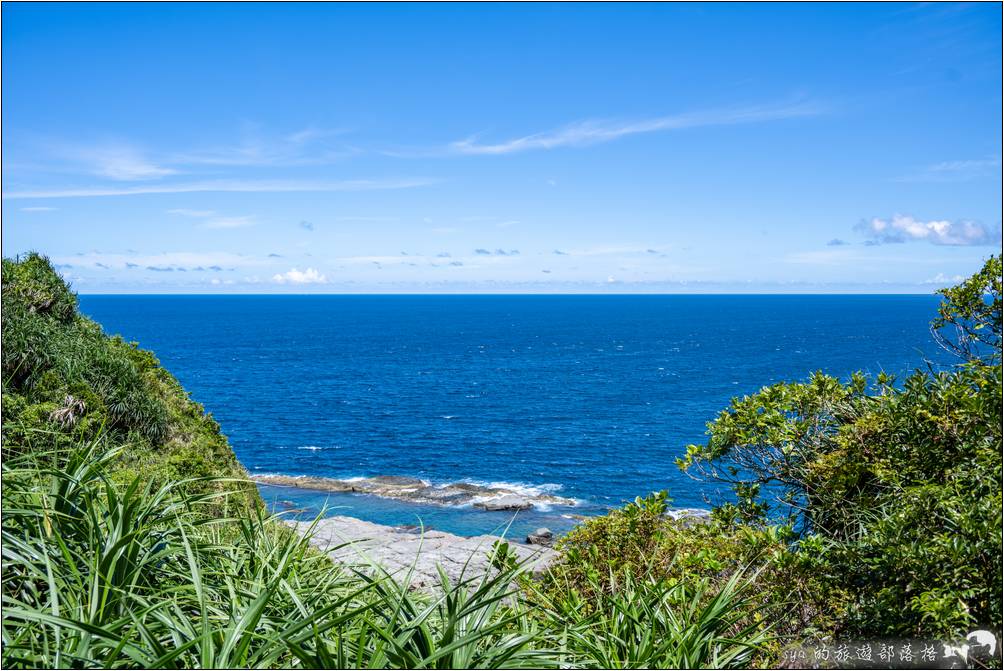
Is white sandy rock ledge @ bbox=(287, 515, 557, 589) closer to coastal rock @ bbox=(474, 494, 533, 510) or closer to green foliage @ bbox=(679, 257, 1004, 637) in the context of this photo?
coastal rock @ bbox=(474, 494, 533, 510)

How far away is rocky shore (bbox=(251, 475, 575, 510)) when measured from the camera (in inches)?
1373

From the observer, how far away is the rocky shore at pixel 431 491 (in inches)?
1373

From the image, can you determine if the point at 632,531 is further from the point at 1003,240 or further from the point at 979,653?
the point at 1003,240

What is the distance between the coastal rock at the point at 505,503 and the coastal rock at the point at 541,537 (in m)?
3.77

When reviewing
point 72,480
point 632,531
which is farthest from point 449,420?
Result: point 72,480

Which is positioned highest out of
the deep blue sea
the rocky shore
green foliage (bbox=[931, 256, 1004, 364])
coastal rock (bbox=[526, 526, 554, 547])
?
green foliage (bbox=[931, 256, 1004, 364])

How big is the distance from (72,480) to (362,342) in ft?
354

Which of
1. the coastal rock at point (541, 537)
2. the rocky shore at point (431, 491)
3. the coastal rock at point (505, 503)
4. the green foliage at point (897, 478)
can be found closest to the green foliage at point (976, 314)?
the green foliage at point (897, 478)

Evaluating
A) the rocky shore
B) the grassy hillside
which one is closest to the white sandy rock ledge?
the grassy hillside

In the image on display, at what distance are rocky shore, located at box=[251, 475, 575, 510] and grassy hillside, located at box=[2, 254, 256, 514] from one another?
15.0 metres

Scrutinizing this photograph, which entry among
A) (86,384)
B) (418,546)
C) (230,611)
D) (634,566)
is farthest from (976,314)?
(86,384)

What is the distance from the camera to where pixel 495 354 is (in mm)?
96312

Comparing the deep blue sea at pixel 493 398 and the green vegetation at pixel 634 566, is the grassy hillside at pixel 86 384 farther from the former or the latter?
the green vegetation at pixel 634 566

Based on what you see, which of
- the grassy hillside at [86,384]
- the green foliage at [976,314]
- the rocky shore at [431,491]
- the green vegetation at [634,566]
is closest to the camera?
the green vegetation at [634,566]
